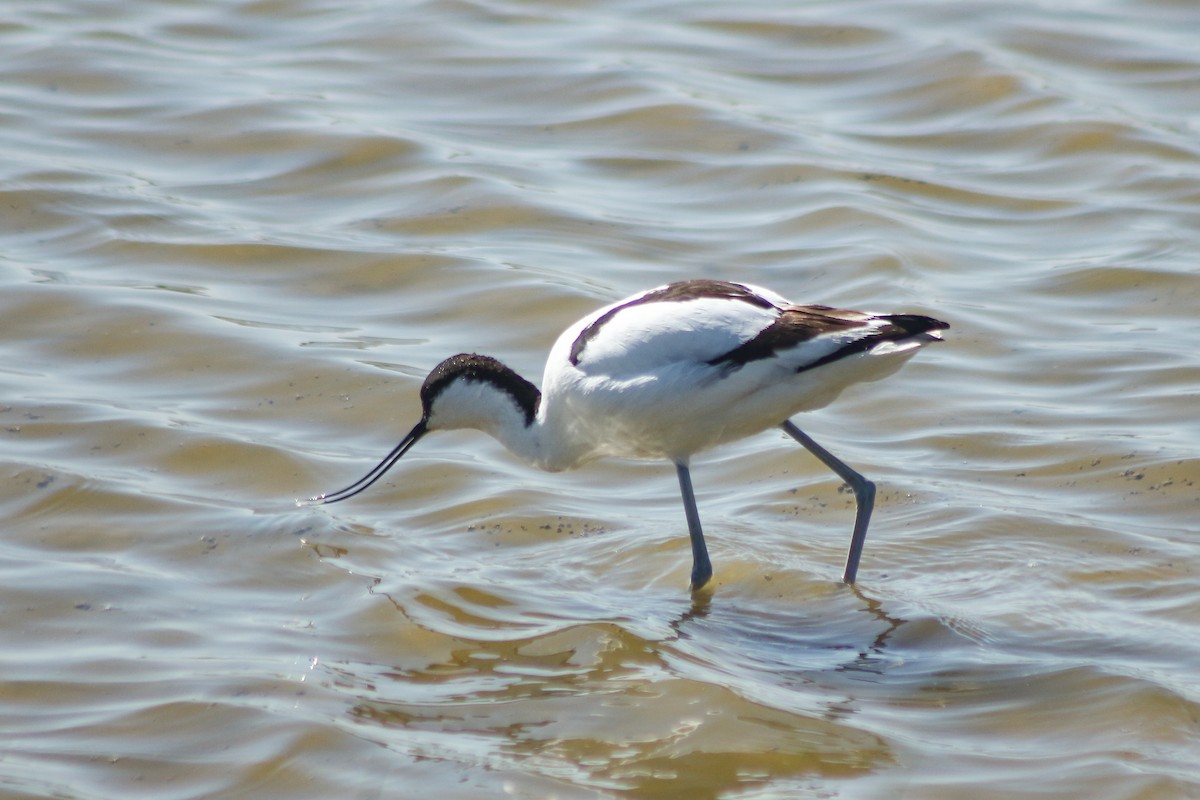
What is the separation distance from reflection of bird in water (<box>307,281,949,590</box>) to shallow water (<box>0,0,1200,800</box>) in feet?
1.53

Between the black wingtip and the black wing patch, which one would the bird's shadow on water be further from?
the black wingtip

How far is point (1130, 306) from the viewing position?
27.0 ft

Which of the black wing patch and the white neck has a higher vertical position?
the black wing patch

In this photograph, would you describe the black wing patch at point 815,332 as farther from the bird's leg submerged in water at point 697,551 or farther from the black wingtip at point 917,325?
the bird's leg submerged in water at point 697,551

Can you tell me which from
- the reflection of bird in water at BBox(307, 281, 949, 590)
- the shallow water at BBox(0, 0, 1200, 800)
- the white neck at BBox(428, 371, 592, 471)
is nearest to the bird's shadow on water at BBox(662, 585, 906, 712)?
the shallow water at BBox(0, 0, 1200, 800)

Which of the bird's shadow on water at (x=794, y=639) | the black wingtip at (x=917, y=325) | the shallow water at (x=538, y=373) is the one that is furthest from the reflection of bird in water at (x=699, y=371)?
the shallow water at (x=538, y=373)

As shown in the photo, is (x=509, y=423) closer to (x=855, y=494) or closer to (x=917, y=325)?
(x=855, y=494)

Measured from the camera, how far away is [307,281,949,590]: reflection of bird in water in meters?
5.45

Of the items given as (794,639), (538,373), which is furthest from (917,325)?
(538,373)

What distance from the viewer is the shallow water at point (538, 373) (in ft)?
15.8

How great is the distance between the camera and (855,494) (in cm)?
640

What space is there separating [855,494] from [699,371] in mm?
1175

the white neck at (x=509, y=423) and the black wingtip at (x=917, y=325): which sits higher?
the black wingtip at (x=917, y=325)

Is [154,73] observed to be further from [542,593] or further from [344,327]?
[542,593]
